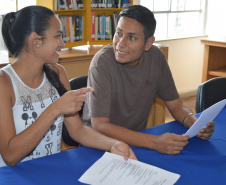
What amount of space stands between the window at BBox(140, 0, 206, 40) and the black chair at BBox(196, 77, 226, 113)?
2.34 meters

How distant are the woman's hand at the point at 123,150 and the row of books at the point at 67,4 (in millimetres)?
2112

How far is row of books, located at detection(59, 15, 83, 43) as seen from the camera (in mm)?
3258

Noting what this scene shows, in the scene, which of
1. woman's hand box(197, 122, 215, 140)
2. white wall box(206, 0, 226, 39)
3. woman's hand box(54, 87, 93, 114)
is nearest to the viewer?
woman's hand box(54, 87, 93, 114)

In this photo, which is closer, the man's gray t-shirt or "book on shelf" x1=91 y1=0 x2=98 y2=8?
the man's gray t-shirt

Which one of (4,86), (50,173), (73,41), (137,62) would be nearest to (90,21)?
(73,41)

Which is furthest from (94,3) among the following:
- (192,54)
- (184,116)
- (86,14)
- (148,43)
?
(192,54)

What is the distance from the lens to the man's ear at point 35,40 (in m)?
1.43

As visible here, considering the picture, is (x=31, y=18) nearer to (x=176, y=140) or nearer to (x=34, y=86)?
(x=34, y=86)

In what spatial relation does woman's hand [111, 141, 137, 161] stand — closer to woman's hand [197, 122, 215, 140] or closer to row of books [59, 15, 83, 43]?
woman's hand [197, 122, 215, 140]

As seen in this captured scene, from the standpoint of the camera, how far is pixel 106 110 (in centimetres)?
168

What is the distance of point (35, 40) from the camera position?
4.71ft

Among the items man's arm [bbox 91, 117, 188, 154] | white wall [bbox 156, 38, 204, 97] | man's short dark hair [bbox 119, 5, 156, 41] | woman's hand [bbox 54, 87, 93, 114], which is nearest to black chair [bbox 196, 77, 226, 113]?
man's short dark hair [bbox 119, 5, 156, 41]

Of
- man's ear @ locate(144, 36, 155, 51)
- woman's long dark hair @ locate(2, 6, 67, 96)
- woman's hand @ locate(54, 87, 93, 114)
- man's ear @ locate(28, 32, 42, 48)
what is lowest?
woman's hand @ locate(54, 87, 93, 114)

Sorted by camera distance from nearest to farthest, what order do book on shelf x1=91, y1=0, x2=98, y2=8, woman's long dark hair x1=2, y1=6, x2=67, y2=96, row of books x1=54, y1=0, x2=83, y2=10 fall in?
woman's long dark hair x1=2, y1=6, x2=67, y2=96 → row of books x1=54, y1=0, x2=83, y2=10 → book on shelf x1=91, y1=0, x2=98, y2=8
